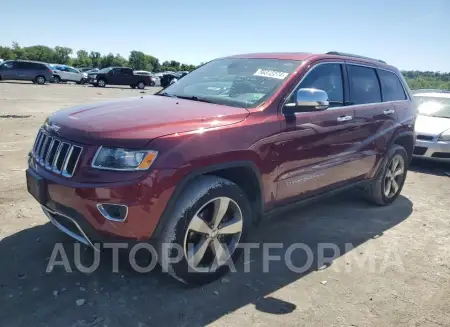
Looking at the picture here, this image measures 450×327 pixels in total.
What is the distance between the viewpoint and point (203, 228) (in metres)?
3.05

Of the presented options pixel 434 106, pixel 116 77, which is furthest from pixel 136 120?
pixel 116 77

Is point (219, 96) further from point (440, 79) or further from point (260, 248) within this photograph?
point (440, 79)

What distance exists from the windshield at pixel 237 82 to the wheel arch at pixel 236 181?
57 centimetres

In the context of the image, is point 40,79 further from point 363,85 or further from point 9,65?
point 363,85

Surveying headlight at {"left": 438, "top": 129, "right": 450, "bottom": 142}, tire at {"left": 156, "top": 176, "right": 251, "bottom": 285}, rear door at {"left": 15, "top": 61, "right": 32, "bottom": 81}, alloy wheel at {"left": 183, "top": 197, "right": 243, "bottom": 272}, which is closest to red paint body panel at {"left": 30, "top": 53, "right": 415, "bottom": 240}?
tire at {"left": 156, "top": 176, "right": 251, "bottom": 285}

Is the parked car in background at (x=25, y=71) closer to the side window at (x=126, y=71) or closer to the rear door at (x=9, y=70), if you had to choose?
the rear door at (x=9, y=70)

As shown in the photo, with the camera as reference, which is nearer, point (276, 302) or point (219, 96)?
point (276, 302)

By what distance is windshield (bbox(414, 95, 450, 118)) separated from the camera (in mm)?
8516

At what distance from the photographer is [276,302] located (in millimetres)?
3014

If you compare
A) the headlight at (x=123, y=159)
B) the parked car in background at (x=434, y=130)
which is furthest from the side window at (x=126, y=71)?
the headlight at (x=123, y=159)

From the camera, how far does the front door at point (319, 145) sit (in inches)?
138

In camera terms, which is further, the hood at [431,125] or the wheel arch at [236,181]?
the hood at [431,125]

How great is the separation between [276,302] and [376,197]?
2.77 m

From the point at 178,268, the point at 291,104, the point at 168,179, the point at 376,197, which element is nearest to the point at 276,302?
the point at 178,268
